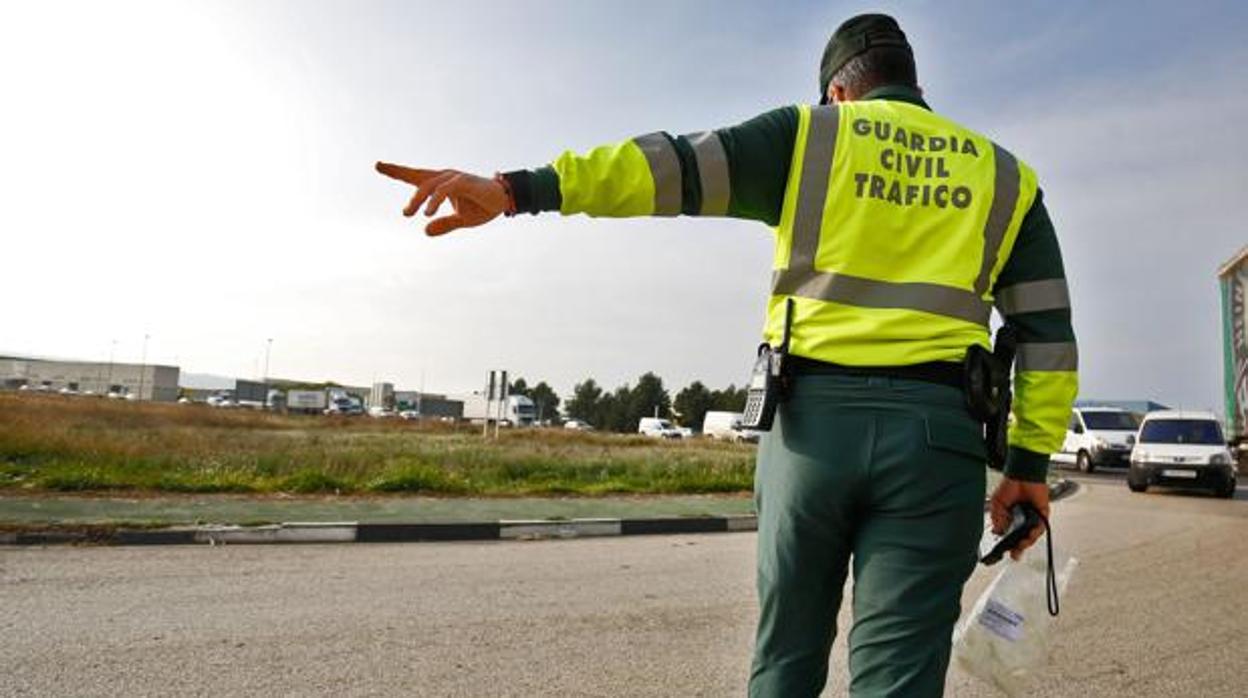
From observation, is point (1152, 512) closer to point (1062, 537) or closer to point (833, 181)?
point (1062, 537)

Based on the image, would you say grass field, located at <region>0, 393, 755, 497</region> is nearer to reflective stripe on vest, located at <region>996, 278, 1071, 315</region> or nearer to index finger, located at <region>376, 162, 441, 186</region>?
index finger, located at <region>376, 162, 441, 186</region>

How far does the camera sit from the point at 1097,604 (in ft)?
18.3

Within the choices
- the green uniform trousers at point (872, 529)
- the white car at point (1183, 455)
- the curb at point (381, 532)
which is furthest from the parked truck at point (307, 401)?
the green uniform trousers at point (872, 529)

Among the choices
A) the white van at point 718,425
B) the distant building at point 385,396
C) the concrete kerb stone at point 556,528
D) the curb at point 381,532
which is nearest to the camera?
the curb at point 381,532

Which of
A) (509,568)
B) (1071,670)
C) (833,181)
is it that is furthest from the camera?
(509,568)

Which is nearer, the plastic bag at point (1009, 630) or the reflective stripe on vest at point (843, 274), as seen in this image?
the reflective stripe on vest at point (843, 274)

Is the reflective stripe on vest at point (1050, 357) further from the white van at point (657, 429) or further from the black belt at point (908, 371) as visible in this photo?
the white van at point (657, 429)

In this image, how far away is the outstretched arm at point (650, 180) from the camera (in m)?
1.89

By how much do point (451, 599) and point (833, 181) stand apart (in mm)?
4112

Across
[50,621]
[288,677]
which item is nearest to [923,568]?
[288,677]

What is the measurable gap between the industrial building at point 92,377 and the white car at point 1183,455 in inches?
4251

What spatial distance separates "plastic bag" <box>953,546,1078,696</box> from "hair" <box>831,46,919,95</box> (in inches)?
47.6

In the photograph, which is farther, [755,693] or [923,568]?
[755,693]

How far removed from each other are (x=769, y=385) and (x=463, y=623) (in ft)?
10.7
